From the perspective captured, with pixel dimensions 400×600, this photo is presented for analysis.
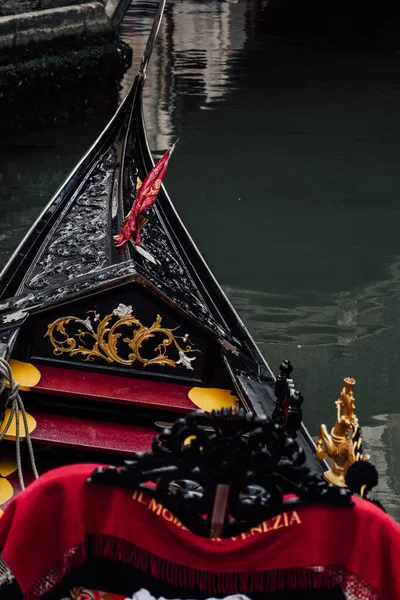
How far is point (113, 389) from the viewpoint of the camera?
183 cm

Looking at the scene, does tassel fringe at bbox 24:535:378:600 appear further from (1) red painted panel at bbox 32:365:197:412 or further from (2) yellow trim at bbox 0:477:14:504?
(1) red painted panel at bbox 32:365:197:412

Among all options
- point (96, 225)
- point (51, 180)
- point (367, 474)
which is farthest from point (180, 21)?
point (367, 474)

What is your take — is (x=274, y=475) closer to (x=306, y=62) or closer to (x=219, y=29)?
(x=306, y=62)

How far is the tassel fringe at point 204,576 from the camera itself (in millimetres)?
1050

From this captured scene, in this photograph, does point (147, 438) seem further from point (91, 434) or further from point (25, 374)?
point (25, 374)

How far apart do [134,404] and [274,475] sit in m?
0.81

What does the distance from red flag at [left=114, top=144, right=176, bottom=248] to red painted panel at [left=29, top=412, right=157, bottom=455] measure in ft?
1.53

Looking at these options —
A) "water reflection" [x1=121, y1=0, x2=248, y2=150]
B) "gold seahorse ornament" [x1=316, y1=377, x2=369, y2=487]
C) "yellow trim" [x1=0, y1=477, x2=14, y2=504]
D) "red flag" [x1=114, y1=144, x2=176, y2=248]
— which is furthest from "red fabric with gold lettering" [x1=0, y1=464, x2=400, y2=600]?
"water reflection" [x1=121, y1=0, x2=248, y2=150]

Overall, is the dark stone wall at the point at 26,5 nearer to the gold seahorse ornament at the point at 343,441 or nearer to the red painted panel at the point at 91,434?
the red painted panel at the point at 91,434

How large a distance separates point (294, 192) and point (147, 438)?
9.58 ft

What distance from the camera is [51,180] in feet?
15.5

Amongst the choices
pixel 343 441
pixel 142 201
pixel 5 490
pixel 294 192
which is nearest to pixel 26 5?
pixel 294 192

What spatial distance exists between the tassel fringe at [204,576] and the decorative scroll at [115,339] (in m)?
0.81

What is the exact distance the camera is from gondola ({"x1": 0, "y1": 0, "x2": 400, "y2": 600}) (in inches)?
40.2
